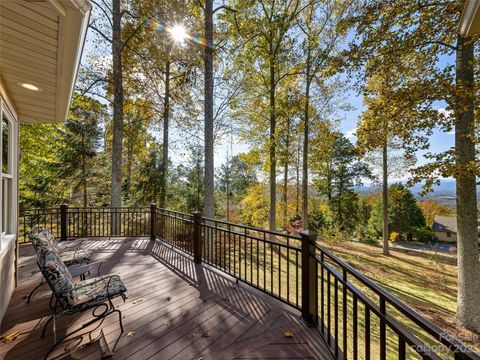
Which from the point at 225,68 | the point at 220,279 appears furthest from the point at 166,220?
the point at 225,68

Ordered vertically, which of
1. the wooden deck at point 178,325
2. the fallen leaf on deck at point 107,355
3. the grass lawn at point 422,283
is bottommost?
the grass lawn at point 422,283

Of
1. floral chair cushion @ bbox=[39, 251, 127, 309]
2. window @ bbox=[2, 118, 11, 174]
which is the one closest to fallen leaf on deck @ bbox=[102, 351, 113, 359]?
floral chair cushion @ bbox=[39, 251, 127, 309]

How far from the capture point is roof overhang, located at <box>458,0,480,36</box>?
1.62 metres

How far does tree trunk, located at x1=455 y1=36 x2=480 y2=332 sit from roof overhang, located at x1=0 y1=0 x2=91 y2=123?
6.62m

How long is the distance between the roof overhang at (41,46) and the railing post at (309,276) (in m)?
2.71

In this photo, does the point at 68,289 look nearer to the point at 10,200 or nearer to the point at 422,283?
the point at 10,200

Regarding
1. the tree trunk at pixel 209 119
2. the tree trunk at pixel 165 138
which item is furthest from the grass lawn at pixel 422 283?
the tree trunk at pixel 165 138

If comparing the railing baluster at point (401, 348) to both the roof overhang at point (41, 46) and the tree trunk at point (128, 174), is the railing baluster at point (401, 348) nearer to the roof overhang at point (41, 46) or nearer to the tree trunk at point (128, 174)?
the roof overhang at point (41, 46)

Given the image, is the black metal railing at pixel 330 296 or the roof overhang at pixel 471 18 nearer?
the black metal railing at pixel 330 296

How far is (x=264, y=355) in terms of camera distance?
6.37 feet

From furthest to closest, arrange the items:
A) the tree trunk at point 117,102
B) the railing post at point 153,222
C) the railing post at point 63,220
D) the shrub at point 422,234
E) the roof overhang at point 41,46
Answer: the shrub at point 422,234 < the tree trunk at point 117,102 < the railing post at point 153,222 < the railing post at point 63,220 < the roof overhang at point 41,46

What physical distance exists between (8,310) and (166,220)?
322 cm

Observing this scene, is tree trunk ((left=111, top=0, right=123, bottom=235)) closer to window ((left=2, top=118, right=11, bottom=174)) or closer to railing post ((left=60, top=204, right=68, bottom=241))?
railing post ((left=60, top=204, right=68, bottom=241))

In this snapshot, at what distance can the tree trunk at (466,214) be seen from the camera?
456 centimetres
